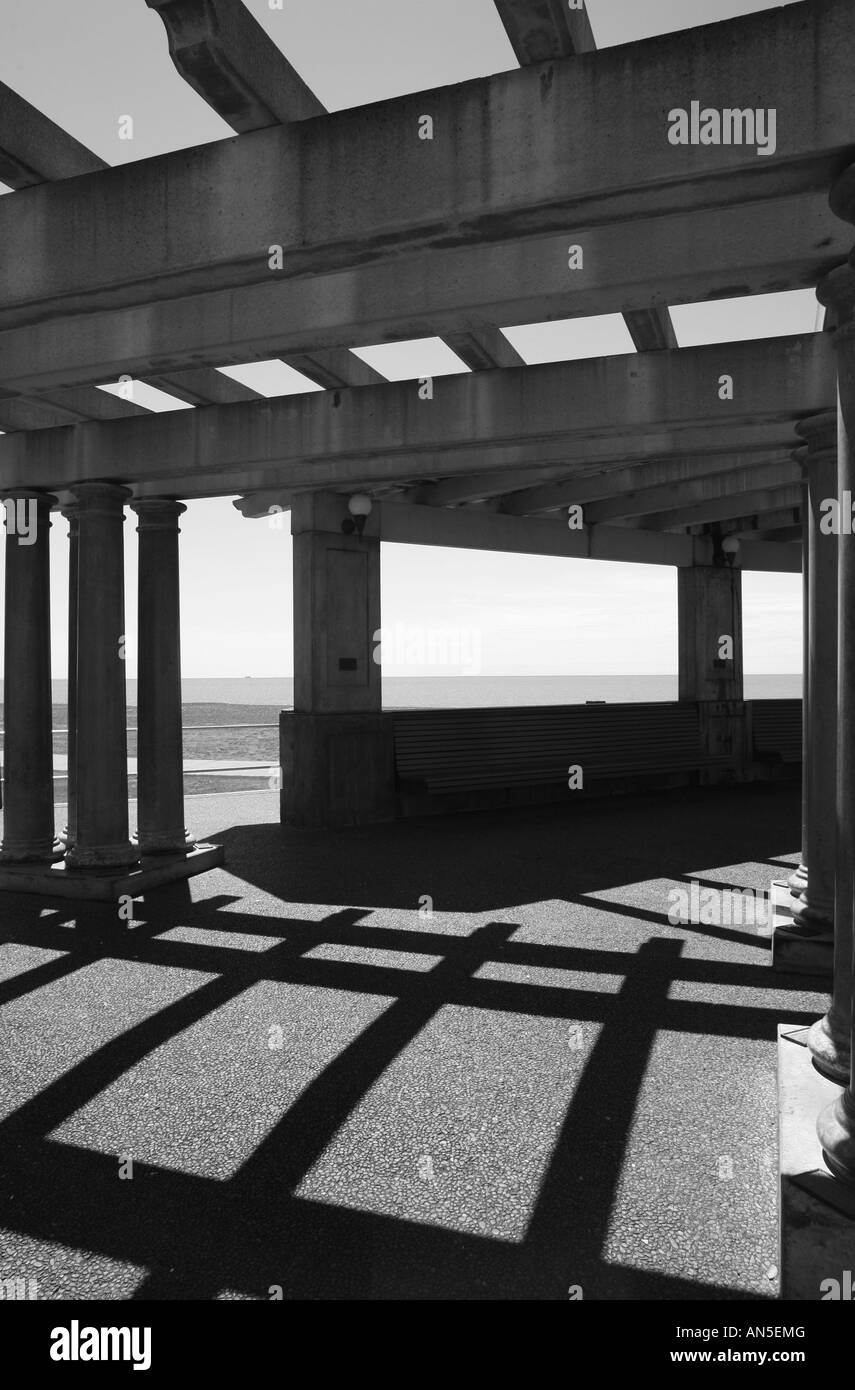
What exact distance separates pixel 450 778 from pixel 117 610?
6590mm

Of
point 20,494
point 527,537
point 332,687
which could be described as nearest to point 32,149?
point 20,494

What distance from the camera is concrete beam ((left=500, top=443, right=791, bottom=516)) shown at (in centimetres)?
1104

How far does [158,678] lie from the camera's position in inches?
383

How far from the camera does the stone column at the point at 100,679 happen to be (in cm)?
862

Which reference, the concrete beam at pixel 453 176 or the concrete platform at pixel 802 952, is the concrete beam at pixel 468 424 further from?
the concrete platform at pixel 802 952

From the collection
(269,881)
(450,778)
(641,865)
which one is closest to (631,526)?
(450,778)

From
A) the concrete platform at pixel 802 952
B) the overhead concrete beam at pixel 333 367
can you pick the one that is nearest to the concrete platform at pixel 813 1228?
the concrete platform at pixel 802 952

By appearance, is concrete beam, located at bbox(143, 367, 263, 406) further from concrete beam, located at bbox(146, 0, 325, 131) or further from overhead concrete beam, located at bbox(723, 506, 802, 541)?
overhead concrete beam, located at bbox(723, 506, 802, 541)

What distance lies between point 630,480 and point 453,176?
9362 millimetres

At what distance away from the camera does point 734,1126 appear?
13.0 feet

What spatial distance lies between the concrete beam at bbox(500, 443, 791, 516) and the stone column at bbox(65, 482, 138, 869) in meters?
5.67

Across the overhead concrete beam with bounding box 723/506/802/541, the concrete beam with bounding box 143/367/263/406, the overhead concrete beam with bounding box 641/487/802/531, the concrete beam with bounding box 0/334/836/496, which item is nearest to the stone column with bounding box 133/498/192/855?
the concrete beam with bounding box 0/334/836/496

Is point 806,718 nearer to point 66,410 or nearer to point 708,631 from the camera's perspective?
point 66,410

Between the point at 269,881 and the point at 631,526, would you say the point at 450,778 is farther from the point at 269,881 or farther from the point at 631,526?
the point at 631,526
